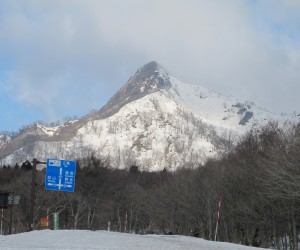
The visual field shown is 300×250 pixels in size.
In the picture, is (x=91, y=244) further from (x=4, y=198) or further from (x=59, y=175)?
(x=4, y=198)

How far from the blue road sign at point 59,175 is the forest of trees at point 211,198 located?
2098mm

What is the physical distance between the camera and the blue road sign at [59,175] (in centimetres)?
3209

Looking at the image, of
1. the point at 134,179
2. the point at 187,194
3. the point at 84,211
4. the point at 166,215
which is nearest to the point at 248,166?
the point at 187,194

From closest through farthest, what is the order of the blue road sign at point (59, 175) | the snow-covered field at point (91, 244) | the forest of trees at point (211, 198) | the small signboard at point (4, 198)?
the snow-covered field at point (91, 244) → the forest of trees at point (211, 198) → the blue road sign at point (59, 175) → the small signboard at point (4, 198)

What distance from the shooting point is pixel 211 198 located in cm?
4597

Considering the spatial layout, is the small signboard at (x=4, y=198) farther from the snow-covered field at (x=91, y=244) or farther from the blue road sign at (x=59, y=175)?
the snow-covered field at (x=91, y=244)

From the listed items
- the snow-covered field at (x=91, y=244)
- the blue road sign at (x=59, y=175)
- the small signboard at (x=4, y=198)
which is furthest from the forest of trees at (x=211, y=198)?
the snow-covered field at (x=91, y=244)

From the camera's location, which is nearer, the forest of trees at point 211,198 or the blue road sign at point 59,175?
the forest of trees at point 211,198

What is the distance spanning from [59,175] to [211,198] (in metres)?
18.6

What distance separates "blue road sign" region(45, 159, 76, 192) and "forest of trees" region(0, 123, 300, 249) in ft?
6.88

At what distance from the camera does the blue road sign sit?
3209cm

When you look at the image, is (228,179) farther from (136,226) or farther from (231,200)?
(136,226)

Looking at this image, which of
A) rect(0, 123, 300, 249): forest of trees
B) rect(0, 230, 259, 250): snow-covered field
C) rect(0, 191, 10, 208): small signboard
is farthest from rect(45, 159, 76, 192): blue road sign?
rect(0, 191, 10, 208): small signboard

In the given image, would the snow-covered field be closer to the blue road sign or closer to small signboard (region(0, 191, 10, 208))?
the blue road sign
